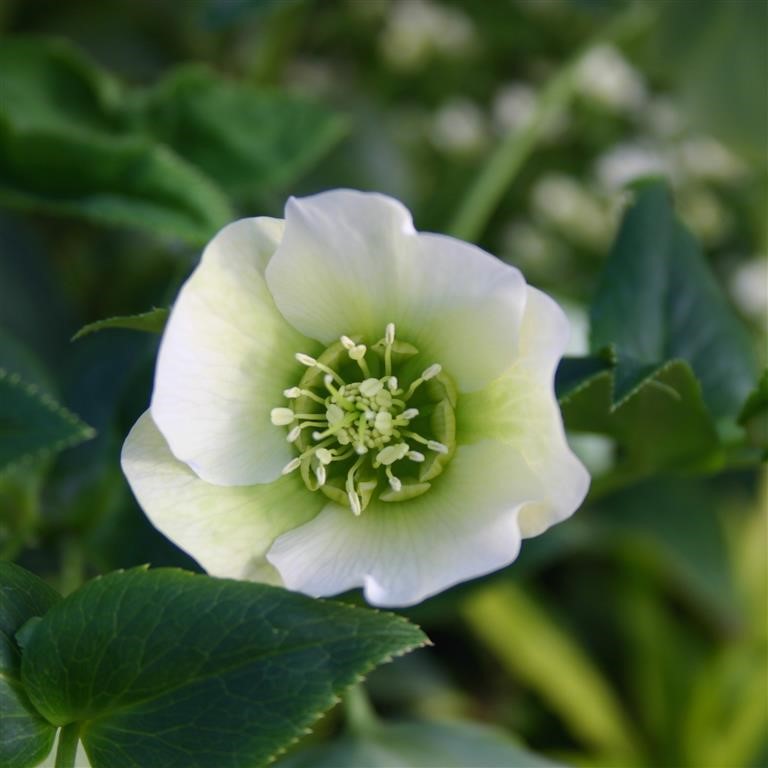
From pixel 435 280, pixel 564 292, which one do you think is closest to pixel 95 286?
pixel 564 292

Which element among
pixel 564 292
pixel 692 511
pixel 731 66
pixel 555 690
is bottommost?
pixel 555 690

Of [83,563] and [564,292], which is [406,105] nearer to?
[564,292]

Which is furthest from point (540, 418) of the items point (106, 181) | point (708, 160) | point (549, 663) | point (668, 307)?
point (708, 160)

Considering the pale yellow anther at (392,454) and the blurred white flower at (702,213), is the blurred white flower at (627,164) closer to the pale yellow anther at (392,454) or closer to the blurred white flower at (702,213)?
the blurred white flower at (702,213)

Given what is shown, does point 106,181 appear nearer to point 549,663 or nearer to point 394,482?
point 394,482

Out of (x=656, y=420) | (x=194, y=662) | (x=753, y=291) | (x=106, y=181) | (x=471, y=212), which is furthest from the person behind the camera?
(x=753, y=291)

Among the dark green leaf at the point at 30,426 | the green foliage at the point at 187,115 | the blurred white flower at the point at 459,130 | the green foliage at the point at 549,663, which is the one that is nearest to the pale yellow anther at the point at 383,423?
the dark green leaf at the point at 30,426

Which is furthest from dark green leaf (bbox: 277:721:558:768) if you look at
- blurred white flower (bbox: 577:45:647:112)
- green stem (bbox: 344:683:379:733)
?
blurred white flower (bbox: 577:45:647:112)

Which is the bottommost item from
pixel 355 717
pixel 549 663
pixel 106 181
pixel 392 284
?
pixel 549 663
